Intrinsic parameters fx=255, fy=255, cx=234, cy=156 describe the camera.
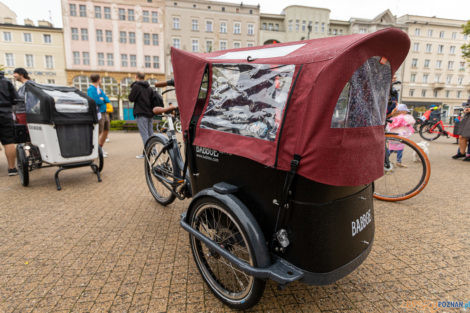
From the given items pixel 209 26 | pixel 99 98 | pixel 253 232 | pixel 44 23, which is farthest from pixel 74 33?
pixel 253 232

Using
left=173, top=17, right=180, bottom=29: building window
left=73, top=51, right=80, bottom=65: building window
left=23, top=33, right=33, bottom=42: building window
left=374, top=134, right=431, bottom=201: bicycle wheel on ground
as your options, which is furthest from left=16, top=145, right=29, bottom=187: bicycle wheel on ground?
left=23, top=33, right=33, bottom=42: building window

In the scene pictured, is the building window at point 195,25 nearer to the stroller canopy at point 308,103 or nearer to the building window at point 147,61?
the building window at point 147,61

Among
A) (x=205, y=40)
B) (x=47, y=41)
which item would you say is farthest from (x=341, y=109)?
(x=47, y=41)

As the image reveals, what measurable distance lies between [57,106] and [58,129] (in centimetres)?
38

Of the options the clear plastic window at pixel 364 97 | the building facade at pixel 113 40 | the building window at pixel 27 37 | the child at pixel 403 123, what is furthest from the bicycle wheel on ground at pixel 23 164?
the building window at pixel 27 37

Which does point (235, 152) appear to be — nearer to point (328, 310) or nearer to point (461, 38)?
point (328, 310)

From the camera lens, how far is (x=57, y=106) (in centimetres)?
423

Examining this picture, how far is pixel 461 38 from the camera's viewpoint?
4684 cm

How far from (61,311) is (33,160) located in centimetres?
394

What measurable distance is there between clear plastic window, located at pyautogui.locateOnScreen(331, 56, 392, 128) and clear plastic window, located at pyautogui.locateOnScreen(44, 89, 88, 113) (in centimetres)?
449

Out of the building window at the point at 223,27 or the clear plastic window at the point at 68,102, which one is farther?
the building window at the point at 223,27

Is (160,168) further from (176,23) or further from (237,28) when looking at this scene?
(237,28)

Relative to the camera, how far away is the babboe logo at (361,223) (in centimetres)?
174

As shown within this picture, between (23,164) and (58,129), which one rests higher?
(58,129)
